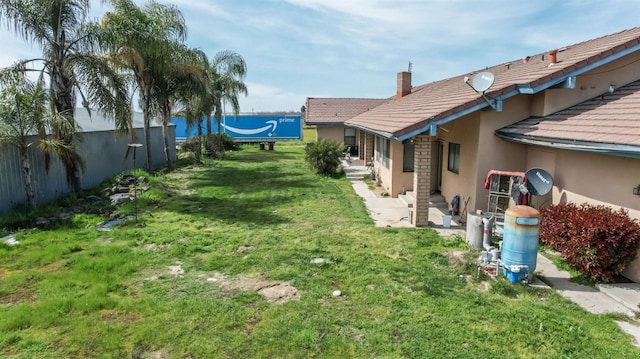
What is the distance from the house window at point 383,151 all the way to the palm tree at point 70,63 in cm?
879

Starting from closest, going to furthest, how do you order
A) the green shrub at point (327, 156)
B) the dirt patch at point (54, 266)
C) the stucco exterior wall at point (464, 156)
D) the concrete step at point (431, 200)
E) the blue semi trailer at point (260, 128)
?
1. the dirt patch at point (54, 266)
2. the stucco exterior wall at point (464, 156)
3. the concrete step at point (431, 200)
4. the green shrub at point (327, 156)
5. the blue semi trailer at point (260, 128)

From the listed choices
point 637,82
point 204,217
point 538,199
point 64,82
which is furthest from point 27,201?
point 637,82

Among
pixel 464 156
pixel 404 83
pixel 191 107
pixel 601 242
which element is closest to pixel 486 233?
pixel 601 242

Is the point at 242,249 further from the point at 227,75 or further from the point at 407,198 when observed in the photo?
the point at 227,75

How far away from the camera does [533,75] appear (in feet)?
28.8

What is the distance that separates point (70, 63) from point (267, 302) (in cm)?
1044

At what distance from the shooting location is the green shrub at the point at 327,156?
60.1 feet

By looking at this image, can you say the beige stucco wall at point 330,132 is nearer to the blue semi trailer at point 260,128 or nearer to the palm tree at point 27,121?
the blue semi trailer at point 260,128

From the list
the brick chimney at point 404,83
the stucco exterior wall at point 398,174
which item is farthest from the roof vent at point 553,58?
the brick chimney at point 404,83

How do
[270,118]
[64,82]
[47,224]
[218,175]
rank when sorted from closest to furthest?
[47,224] < [64,82] < [218,175] < [270,118]

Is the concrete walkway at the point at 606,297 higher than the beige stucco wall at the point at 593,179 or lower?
lower

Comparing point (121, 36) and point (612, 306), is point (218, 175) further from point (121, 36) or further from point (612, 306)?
point (612, 306)

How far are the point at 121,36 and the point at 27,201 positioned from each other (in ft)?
20.4

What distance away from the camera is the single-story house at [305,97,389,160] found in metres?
28.5
